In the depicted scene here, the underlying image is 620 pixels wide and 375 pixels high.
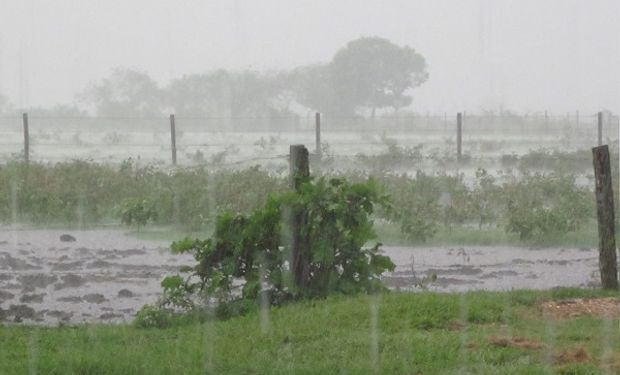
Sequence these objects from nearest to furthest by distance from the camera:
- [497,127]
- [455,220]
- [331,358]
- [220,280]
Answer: [331,358]
[220,280]
[455,220]
[497,127]

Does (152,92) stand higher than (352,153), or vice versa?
(152,92)

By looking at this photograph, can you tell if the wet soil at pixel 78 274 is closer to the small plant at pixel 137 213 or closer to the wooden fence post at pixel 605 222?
the small plant at pixel 137 213

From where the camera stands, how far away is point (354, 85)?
18.0 metres

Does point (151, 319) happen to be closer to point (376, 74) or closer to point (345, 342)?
point (345, 342)

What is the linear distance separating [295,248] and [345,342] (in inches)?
71.6

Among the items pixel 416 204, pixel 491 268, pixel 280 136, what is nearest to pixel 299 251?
pixel 491 268

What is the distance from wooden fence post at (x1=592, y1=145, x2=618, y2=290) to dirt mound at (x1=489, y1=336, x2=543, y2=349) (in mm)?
2448

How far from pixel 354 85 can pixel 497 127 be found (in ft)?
21.4

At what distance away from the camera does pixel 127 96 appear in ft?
70.8

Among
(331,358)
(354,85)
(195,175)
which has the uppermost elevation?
(354,85)

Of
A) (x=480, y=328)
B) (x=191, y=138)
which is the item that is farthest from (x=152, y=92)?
(x=480, y=328)

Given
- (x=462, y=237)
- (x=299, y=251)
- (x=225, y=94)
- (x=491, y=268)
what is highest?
(x=225, y=94)

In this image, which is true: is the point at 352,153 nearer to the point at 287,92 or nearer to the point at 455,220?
the point at 287,92

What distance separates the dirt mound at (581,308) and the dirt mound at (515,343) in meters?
1.13
